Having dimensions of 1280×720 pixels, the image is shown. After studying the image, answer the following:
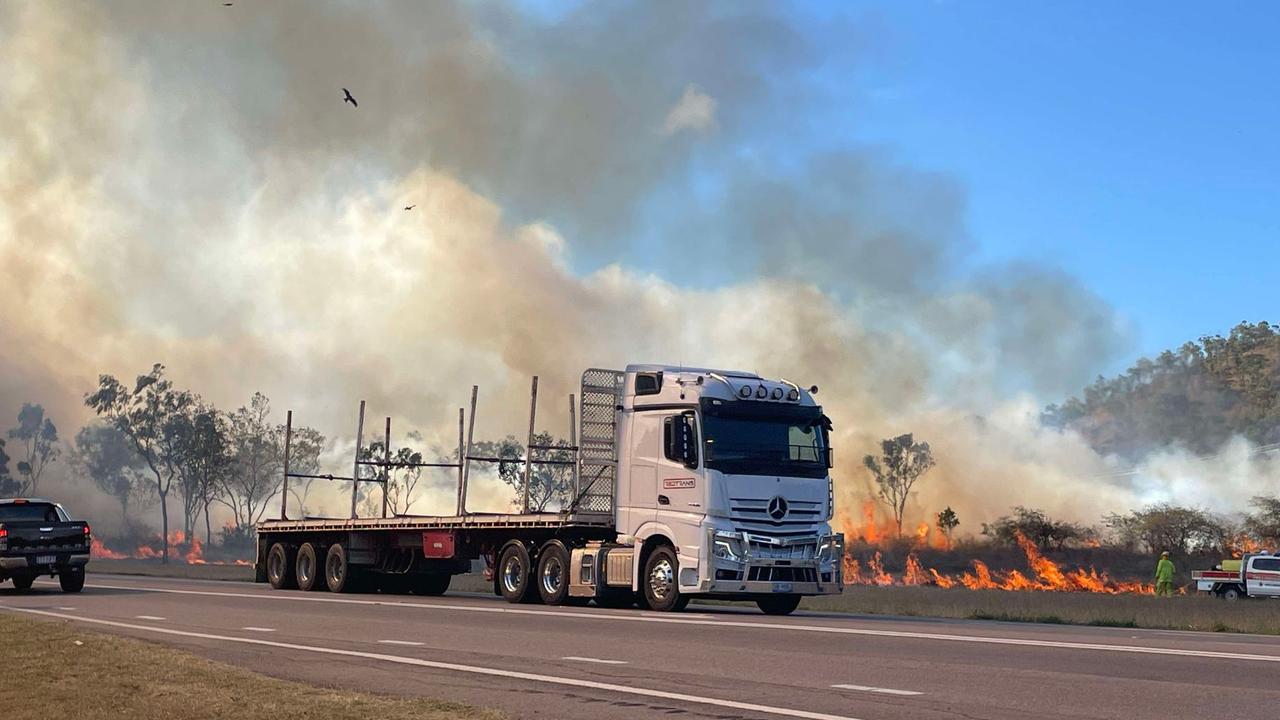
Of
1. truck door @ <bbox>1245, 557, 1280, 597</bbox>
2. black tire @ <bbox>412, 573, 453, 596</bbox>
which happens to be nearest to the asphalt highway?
black tire @ <bbox>412, 573, 453, 596</bbox>

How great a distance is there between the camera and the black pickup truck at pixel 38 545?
31.7m

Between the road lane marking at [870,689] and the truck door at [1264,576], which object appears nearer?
the road lane marking at [870,689]

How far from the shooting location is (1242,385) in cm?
13300

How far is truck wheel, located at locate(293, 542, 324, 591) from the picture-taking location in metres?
35.8

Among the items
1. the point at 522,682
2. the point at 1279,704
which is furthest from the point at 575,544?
the point at 1279,704

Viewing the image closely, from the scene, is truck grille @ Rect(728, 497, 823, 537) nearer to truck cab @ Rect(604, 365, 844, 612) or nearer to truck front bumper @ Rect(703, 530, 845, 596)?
truck cab @ Rect(604, 365, 844, 612)

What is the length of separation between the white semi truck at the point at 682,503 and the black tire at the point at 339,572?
568cm

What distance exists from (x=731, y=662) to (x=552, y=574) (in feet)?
43.9

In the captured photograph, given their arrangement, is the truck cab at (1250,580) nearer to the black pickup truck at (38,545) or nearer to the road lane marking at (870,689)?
the black pickup truck at (38,545)

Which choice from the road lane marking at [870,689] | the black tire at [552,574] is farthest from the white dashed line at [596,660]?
the black tire at [552,574]

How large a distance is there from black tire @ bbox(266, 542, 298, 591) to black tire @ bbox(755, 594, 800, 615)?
46.8 feet

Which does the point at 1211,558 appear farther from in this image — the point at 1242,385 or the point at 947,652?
the point at 947,652

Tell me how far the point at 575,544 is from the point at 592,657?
1202 centimetres

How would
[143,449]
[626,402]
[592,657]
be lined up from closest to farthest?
[592,657], [626,402], [143,449]
